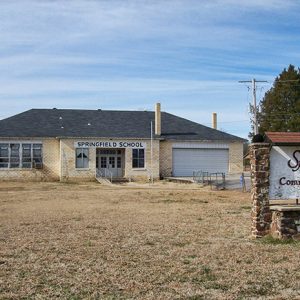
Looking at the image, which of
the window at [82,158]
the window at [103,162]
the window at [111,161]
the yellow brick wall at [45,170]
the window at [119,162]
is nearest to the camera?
the yellow brick wall at [45,170]

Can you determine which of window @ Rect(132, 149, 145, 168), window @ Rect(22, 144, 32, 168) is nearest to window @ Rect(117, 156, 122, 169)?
window @ Rect(132, 149, 145, 168)

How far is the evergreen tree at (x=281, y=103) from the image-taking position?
69.8 metres

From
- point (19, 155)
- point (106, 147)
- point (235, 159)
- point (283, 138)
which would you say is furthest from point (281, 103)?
point (283, 138)

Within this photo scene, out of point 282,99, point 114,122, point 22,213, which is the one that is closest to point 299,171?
point 22,213

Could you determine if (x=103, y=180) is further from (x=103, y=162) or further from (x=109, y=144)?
(x=103, y=162)

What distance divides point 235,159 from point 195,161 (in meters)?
3.64

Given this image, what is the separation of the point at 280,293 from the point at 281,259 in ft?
7.77

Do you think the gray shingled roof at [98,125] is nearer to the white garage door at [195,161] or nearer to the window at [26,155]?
the window at [26,155]

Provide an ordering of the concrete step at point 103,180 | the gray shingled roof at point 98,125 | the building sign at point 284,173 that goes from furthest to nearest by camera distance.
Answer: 1. the gray shingled roof at point 98,125
2. the concrete step at point 103,180
3. the building sign at point 284,173

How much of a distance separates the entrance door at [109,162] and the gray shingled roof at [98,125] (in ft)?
5.99

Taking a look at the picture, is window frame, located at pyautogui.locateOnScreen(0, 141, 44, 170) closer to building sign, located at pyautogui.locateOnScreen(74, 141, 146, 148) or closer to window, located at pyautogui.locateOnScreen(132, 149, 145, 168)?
building sign, located at pyautogui.locateOnScreen(74, 141, 146, 148)

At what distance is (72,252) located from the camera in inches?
416

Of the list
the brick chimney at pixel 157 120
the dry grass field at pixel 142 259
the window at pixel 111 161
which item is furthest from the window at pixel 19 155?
the dry grass field at pixel 142 259

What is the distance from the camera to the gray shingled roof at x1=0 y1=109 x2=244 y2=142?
47.3 metres
